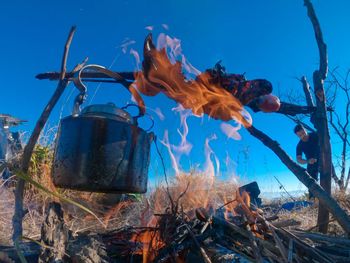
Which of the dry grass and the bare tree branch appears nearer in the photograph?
the bare tree branch

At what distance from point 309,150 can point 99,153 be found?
5812mm

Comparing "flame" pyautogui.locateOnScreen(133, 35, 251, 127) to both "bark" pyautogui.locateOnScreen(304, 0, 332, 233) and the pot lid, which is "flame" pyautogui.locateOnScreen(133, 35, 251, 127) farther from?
"bark" pyautogui.locateOnScreen(304, 0, 332, 233)

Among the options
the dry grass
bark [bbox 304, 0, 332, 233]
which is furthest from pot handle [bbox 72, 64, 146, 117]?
the dry grass

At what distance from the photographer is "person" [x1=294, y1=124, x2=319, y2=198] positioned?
6.62 meters

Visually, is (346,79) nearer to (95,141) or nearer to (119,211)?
(119,211)

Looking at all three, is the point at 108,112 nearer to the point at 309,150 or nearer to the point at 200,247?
the point at 200,247

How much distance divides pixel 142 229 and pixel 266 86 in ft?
4.82

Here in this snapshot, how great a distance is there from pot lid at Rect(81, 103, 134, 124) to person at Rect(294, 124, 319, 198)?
17.3 feet

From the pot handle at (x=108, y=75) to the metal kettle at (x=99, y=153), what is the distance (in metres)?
0.13

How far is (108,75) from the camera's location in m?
2.33

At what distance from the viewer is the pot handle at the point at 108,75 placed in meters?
2.16

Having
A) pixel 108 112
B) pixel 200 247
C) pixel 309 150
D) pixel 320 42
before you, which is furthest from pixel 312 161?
pixel 108 112

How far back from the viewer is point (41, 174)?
5.37 meters

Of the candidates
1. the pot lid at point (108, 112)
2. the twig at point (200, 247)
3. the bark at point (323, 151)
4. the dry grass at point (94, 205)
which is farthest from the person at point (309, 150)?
the pot lid at point (108, 112)
